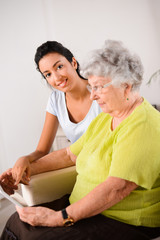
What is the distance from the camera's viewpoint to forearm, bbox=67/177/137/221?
89cm

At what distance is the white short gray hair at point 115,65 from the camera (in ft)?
3.18

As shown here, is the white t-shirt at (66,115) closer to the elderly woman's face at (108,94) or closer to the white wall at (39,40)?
the elderly woman's face at (108,94)

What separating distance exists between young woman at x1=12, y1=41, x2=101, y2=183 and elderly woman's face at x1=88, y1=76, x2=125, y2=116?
1.66ft

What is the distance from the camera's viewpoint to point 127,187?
0.89 m

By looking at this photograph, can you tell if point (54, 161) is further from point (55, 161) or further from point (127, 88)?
point (127, 88)

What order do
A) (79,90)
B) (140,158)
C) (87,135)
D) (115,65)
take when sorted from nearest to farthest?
(140,158) < (115,65) < (87,135) < (79,90)

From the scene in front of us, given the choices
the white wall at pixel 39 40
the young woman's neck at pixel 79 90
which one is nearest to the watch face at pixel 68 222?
the young woman's neck at pixel 79 90

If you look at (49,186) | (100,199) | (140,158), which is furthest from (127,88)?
(49,186)

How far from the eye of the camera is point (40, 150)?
163 centimetres

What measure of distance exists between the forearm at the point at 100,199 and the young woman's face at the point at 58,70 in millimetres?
775

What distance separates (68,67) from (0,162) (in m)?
1.79

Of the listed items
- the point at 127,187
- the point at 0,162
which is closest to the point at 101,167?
the point at 127,187

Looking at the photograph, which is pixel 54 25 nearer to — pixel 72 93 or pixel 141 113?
pixel 72 93

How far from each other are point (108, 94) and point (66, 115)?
72 cm
